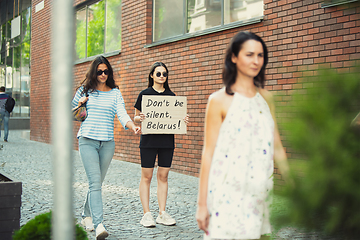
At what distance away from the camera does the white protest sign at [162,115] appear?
4.84 m

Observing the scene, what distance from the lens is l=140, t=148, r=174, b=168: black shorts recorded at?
4777mm

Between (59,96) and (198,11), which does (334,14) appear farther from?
(59,96)

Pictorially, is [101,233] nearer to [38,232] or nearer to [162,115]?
[38,232]

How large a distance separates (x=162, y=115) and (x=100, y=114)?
36.4 inches

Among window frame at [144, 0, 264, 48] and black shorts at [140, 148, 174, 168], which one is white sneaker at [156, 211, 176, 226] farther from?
window frame at [144, 0, 264, 48]

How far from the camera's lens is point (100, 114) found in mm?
4258

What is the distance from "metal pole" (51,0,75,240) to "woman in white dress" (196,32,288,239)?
1.00 m

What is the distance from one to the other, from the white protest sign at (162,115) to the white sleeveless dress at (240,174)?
2762 millimetres

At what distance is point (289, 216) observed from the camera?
1272 millimetres

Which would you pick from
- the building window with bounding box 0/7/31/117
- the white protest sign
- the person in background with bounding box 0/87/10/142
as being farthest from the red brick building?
the building window with bounding box 0/7/31/117

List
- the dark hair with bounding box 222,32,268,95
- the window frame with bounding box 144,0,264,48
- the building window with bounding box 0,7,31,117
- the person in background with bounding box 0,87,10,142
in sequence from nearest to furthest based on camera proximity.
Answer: the dark hair with bounding box 222,32,268,95 < the window frame with bounding box 144,0,264,48 < the person in background with bounding box 0,87,10,142 < the building window with bounding box 0,7,31,117

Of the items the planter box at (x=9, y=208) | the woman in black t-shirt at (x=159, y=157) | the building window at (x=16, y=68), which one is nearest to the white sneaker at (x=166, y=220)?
the woman in black t-shirt at (x=159, y=157)

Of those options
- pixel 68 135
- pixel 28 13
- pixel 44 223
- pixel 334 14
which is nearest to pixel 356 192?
pixel 68 135

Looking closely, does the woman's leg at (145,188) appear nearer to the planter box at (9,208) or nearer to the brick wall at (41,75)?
the planter box at (9,208)
